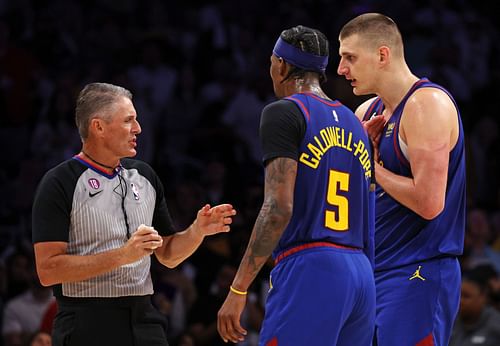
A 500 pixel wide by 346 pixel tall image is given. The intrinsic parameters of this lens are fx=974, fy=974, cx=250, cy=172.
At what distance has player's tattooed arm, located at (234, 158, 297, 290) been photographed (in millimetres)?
4539

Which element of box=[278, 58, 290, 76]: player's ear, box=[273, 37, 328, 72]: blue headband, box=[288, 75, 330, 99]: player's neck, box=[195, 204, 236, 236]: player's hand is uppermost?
box=[273, 37, 328, 72]: blue headband

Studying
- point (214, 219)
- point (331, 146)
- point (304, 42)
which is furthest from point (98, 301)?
point (304, 42)

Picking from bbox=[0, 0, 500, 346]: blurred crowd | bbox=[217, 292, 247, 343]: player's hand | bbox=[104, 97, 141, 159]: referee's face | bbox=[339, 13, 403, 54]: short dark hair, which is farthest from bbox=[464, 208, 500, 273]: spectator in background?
bbox=[217, 292, 247, 343]: player's hand

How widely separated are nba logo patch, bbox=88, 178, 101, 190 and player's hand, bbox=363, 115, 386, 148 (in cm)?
158

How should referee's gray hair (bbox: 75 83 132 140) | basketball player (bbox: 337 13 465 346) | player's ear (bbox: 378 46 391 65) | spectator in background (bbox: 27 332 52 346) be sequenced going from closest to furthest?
1. referee's gray hair (bbox: 75 83 132 140)
2. basketball player (bbox: 337 13 465 346)
3. player's ear (bbox: 378 46 391 65)
4. spectator in background (bbox: 27 332 52 346)

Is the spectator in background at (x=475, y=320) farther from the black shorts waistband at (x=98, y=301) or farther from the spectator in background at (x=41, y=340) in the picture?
the black shorts waistband at (x=98, y=301)

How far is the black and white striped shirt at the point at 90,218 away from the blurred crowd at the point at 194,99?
410 cm

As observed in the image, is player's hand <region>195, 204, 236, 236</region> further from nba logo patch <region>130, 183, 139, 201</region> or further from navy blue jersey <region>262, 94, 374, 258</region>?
navy blue jersey <region>262, 94, 374, 258</region>

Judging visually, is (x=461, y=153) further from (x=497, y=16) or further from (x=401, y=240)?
(x=497, y=16)

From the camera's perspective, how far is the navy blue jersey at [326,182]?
15.3 feet

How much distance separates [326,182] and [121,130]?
1114mm

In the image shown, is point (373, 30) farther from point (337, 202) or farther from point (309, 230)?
point (309, 230)

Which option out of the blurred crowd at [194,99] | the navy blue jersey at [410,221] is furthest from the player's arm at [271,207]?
the blurred crowd at [194,99]

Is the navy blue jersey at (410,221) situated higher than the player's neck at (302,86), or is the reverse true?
the player's neck at (302,86)
